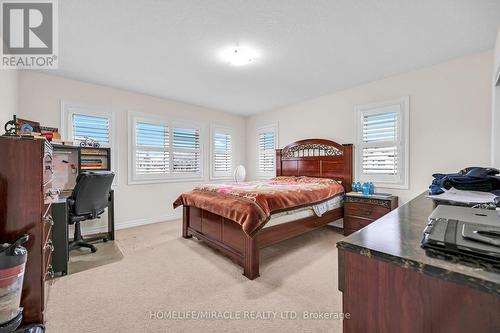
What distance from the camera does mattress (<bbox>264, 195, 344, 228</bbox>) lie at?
2594mm

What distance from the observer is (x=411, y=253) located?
66 cm

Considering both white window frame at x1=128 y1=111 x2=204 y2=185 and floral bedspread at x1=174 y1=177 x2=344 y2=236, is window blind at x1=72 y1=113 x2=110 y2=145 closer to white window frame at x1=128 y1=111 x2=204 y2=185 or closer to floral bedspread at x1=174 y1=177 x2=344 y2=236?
white window frame at x1=128 y1=111 x2=204 y2=185

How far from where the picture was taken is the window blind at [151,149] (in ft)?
13.7

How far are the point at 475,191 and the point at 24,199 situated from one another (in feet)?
10.5

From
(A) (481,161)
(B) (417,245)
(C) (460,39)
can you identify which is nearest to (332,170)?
(A) (481,161)

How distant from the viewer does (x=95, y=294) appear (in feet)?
6.42

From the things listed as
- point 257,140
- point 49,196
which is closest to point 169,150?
point 257,140

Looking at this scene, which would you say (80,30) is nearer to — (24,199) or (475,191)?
(24,199)

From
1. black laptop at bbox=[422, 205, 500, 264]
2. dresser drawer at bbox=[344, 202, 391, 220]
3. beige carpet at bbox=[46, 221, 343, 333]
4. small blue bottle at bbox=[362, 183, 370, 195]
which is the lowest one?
beige carpet at bbox=[46, 221, 343, 333]

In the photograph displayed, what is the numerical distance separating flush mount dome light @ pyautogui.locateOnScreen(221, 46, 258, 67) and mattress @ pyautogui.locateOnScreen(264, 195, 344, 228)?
1.98 metres

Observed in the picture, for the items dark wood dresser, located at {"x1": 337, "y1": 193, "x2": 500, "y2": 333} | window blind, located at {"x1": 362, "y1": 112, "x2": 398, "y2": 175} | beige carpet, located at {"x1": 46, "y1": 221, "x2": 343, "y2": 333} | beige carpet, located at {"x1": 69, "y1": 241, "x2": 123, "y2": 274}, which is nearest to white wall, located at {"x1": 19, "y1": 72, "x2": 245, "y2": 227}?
beige carpet, located at {"x1": 69, "y1": 241, "x2": 123, "y2": 274}

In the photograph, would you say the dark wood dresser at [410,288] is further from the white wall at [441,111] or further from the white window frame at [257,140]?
the white window frame at [257,140]

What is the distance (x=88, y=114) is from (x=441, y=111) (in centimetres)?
534

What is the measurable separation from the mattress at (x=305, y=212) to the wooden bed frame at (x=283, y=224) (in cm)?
5
